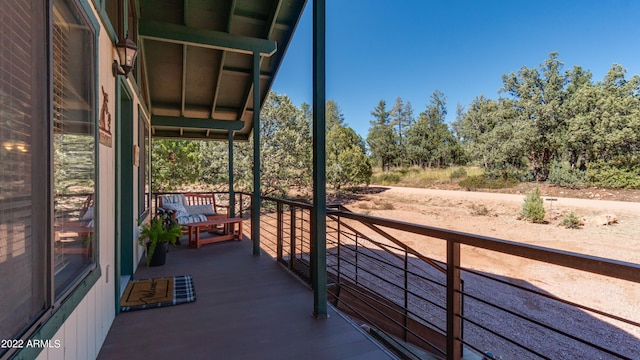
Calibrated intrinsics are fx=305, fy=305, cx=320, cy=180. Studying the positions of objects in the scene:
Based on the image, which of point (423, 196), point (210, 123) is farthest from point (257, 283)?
point (423, 196)

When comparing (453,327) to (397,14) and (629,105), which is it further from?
(397,14)

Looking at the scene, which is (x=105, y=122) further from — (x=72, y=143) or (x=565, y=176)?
(x=565, y=176)

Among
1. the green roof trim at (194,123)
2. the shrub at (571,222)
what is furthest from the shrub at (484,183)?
the green roof trim at (194,123)

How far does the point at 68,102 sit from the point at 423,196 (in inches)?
642

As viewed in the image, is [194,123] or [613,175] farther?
[613,175]

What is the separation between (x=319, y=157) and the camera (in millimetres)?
2410

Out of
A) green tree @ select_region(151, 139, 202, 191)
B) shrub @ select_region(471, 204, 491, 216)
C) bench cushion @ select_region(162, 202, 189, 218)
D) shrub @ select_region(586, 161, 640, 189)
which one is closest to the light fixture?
bench cushion @ select_region(162, 202, 189, 218)

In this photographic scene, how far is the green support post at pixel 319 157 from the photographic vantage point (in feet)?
7.79

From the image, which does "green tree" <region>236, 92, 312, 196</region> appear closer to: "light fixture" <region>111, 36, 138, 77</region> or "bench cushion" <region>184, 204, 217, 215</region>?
"bench cushion" <region>184, 204, 217, 215</region>

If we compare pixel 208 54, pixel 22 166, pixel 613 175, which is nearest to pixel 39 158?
pixel 22 166

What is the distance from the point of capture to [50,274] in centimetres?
115

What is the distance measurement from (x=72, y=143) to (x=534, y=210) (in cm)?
1322

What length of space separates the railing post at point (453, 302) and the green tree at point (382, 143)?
2507cm

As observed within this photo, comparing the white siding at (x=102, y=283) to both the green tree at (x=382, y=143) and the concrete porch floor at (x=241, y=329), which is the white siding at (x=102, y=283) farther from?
the green tree at (x=382, y=143)
